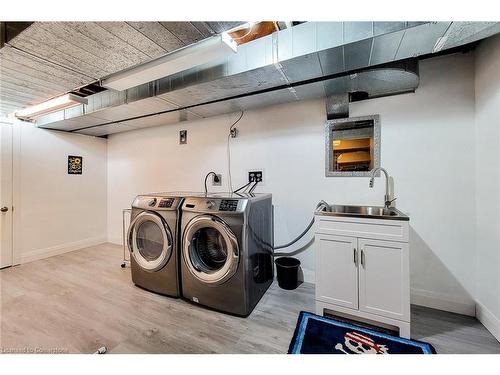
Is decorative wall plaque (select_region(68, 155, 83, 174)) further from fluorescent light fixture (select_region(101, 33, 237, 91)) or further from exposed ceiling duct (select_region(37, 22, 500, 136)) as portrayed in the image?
fluorescent light fixture (select_region(101, 33, 237, 91))

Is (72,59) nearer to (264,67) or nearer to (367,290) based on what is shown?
(264,67)

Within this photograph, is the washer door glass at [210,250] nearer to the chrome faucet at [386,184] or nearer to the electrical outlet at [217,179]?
the electrical outlet at [217,179]

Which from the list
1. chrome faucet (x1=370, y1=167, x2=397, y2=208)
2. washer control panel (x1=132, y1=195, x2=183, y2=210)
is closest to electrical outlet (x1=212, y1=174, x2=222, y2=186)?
washer control panel (x1=132, y1=195, x2=183, y2=210)

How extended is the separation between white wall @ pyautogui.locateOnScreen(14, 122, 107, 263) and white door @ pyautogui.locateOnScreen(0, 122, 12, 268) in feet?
0.25

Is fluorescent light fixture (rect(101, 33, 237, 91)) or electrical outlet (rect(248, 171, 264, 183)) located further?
electrical outlet (rect(248, 171, 264, 183))

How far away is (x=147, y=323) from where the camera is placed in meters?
1.83

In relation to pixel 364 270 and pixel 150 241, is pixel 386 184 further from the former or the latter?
pixel 150 241

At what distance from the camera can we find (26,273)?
285 centimetres

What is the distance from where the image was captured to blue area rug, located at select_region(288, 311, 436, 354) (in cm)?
146

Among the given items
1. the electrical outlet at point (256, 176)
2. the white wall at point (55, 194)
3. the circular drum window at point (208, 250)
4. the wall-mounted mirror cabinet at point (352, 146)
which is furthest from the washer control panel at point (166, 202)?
the white wall at point (55, 194)

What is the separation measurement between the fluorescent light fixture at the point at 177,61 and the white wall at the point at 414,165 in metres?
1.26

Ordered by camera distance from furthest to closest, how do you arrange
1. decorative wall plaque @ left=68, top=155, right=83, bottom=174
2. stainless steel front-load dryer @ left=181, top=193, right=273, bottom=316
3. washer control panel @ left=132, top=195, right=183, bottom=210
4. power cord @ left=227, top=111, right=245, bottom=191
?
1. decorative wall plaque @ left=68, top=155, right=83, bottom=174
2. power cord @ left=227, top=111, right=245, bottom=191
3. washer control panel @ left=132, top=195, right=183, bottom=210
4. stainless steel front-load dryer @ left=181, top=193, right=273, bottom=316
